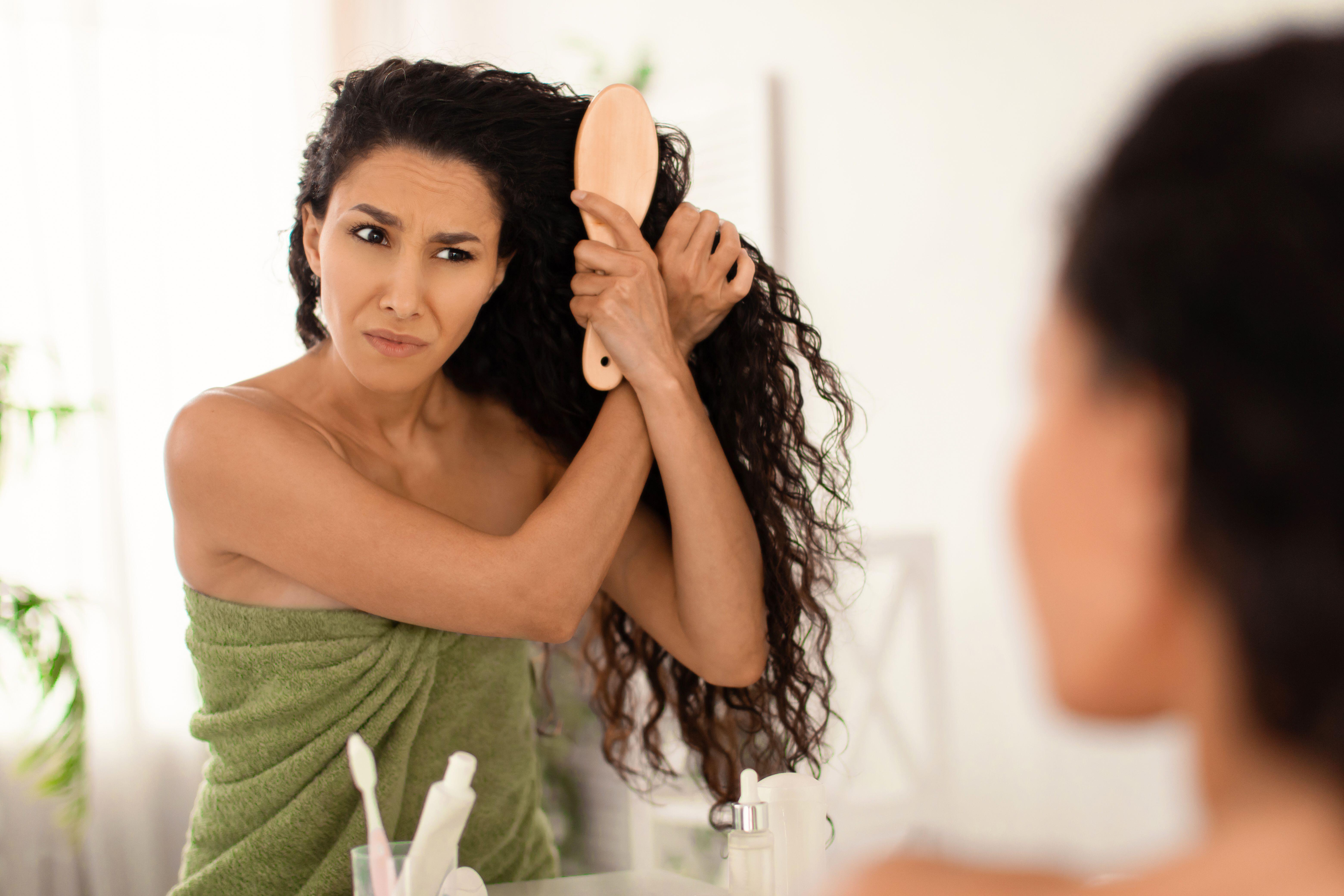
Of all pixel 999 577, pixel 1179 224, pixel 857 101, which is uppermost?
pixel 857 101

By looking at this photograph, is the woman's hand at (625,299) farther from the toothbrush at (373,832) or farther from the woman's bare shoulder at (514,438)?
the toothbrush at (373,832)

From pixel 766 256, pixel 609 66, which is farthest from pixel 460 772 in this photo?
pixel 609 66

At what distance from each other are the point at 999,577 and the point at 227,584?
134cm

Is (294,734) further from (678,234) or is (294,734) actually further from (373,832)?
(678,234)

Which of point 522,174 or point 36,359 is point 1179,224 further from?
point 36,359

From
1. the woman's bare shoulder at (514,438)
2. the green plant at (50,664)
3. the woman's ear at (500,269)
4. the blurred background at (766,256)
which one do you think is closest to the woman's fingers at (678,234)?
the woman's ear at (500,269)

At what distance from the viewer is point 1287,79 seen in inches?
11.2

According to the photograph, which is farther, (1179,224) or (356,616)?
(356,616)

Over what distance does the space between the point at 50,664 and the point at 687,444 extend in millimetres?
1228

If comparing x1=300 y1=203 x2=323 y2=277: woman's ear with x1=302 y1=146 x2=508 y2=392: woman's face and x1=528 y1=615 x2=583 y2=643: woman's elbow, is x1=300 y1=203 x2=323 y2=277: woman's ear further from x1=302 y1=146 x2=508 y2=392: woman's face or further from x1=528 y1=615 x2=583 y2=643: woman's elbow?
x1=528 y1=615 x2=583 y2=643: woman's elbow

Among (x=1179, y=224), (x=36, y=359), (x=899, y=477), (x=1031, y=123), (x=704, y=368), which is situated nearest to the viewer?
(x=1179, y=224)

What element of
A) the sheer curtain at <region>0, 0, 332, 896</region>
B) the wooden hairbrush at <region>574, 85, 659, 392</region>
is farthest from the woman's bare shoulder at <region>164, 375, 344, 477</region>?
the sheer curtain at <region>0, 0, 332, 896</region>

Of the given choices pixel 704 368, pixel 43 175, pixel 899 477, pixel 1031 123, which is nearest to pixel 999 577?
pixel 899 477

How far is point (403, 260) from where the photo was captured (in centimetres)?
94
